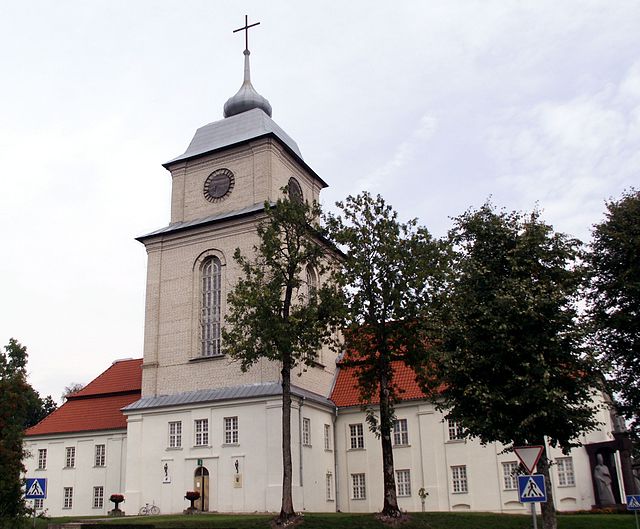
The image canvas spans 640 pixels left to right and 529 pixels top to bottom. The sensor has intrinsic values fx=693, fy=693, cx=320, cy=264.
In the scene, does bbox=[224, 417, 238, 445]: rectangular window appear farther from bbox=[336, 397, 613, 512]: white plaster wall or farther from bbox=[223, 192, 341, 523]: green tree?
bbox=[223, 192, 341, 523]: green tree

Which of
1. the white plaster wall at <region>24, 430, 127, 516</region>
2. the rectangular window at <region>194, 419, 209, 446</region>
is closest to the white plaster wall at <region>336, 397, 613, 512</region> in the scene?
the rectangular window at <region>194, 419, 209, 446</region>

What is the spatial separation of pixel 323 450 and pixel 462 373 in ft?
53.8

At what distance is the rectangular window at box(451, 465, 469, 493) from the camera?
3712 cm

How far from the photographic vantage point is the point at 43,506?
4256 cm

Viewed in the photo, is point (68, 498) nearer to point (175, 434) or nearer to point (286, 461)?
point (175, 434)

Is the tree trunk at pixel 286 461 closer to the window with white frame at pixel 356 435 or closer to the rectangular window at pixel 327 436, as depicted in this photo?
the rectangular window at pixel 327 436

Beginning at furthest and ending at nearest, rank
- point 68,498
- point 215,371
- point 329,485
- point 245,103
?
point 245,103 → point 68,498 → point 329,485 → point 215,371

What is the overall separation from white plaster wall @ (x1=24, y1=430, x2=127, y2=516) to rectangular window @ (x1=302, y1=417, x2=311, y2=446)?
38.3ft

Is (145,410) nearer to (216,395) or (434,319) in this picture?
(216,395)

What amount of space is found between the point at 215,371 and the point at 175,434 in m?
4.04

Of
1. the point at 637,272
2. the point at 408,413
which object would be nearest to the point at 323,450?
the point at 408,413

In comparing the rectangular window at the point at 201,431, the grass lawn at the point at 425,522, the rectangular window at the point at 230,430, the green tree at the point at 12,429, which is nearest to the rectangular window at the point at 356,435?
the rectangular window at the point at 230,430

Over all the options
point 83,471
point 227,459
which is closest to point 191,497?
point 227,459

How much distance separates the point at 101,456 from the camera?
42.4 metres
